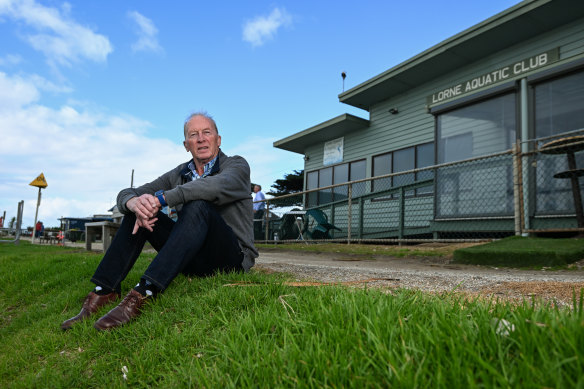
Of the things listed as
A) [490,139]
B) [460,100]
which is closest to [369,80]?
[460,100]

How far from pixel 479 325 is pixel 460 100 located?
8165 mm

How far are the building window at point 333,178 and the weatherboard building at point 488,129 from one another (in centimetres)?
122

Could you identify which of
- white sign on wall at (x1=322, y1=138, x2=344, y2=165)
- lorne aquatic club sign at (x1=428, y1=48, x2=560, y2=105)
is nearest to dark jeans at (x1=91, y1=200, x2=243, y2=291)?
lorne aquatic club sign at (x1=428, y1=48, x2=560, y2=105)

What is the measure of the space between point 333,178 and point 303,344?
13825 mm

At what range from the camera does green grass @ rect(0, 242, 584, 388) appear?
42.9 inches

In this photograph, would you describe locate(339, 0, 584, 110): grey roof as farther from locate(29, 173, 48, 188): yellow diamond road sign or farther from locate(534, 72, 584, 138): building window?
locate(29, 173, 48, 188): yellow diamond road sign

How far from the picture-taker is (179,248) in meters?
2.38

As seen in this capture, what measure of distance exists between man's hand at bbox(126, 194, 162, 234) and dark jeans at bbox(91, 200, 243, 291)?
15 cm

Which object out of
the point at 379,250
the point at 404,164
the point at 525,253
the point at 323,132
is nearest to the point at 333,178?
the point at 323,132

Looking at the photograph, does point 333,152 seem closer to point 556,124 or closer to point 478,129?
point 478,129

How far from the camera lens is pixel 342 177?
581 inches

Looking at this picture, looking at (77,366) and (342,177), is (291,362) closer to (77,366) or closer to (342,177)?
(77,366)

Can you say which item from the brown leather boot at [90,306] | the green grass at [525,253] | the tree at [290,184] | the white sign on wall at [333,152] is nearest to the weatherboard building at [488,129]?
the green grass at [525,253]

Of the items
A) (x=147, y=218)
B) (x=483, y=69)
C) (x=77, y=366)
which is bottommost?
(x=77, y=366)
